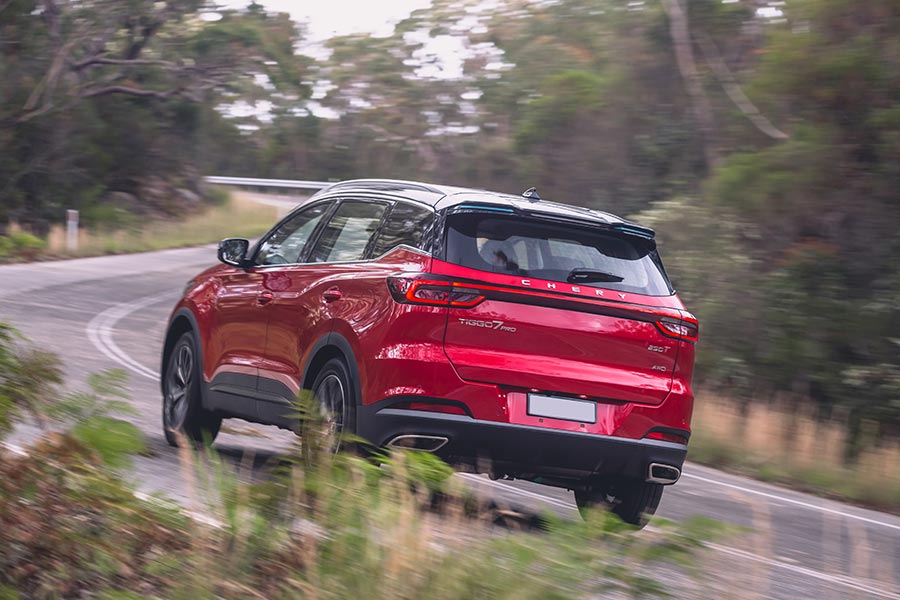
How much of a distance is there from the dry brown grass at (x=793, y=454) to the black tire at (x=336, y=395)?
5543 millimetres

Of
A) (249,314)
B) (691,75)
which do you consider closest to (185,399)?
(249,314)

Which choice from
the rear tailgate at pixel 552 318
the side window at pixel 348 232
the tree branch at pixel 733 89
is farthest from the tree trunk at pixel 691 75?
the rear tailgate at pixel 552 318

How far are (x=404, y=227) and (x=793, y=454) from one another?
657 centimetres

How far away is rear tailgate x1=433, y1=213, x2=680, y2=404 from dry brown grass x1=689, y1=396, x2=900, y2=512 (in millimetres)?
4840

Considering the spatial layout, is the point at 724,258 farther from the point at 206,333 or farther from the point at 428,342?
the point at 428,342

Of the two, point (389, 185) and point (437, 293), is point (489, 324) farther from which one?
point (389, 185)

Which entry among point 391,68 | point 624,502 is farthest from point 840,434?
point 391,68

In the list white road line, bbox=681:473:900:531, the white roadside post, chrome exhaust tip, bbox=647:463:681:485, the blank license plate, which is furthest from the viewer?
the white roadside post

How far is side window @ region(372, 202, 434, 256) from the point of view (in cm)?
634

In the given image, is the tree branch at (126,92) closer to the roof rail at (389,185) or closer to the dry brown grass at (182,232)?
the dry brown grass at (182,232)

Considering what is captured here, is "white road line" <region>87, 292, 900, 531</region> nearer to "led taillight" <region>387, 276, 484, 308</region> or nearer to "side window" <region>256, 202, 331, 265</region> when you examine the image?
"led taillight" <region>387, 276, 484, 308</region>

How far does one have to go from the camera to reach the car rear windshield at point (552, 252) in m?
6.21

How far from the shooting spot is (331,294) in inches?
264

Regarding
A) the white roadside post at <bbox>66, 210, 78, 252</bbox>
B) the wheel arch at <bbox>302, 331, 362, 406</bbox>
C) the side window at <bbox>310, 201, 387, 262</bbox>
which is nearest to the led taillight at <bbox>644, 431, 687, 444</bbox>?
the wheel arch at <bbox>302, 331, 362, 406</bbox>
